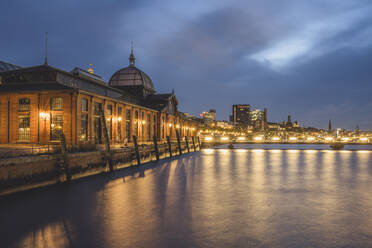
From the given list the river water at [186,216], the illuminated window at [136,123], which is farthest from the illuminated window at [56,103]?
the illuminated window at [136,123]

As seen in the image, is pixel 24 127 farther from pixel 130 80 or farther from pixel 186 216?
pixel 130 80

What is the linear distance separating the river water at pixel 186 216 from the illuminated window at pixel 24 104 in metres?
21.5

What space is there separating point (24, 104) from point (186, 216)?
33861 millimetres

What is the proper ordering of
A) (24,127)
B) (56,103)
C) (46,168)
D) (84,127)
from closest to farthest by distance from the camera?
(46,168) → (56,103) → (24,127) → (84,127)

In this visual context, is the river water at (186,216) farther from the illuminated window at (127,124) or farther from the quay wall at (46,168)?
the illuminated window at (127,124)

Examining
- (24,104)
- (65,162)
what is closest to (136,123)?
(24,104)

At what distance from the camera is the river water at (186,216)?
1038 centimetres

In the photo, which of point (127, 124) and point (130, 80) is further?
point (130, 80)

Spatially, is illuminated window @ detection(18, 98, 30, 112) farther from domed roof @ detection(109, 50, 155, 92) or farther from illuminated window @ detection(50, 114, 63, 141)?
domed roof @ detection(109, 50, 155, 92)

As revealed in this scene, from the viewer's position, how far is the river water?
1038 centimetres

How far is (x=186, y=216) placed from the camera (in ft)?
44.8

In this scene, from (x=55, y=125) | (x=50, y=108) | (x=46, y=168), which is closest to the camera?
(x=46, y=168)

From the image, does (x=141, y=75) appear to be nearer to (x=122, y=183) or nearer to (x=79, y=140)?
(x=79, y=140)

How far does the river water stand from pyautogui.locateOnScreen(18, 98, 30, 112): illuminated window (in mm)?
21514
